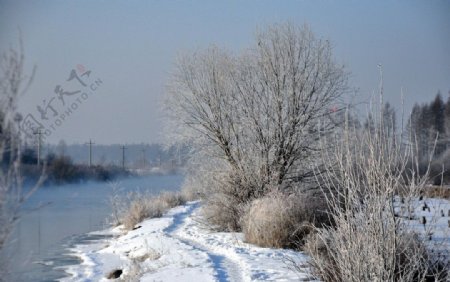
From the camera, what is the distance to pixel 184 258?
1261 centimetres

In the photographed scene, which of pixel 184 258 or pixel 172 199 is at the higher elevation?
pixel 172 199

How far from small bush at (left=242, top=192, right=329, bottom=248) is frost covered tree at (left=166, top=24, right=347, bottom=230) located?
3390 millimetres

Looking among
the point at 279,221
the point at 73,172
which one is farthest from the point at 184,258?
the point at 73,172

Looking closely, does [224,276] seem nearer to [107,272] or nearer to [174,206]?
[107,272]

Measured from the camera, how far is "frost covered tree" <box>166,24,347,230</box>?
1853 centimetres

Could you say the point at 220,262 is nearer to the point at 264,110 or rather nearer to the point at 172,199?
the point at 264,110

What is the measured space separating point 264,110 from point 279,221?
20.2 ft

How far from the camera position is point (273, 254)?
1223 centimetres

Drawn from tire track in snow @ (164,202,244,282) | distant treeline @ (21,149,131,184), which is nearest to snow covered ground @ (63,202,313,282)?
tire track in snow @ (164,202,244,282)

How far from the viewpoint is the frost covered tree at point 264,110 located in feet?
60.8

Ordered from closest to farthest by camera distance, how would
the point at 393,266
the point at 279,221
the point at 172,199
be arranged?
the point at 393,266, the point at 279,221, the point at 172,199

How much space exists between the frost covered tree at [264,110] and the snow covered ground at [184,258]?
108 inches

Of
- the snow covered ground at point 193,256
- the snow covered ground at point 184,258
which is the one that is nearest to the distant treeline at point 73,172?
the snow covered ground at point 184,258

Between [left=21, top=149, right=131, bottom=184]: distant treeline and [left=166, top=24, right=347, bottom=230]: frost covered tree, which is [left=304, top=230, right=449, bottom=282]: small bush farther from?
[left=21, top=149, right=131, bottom=184]: distant treeline
